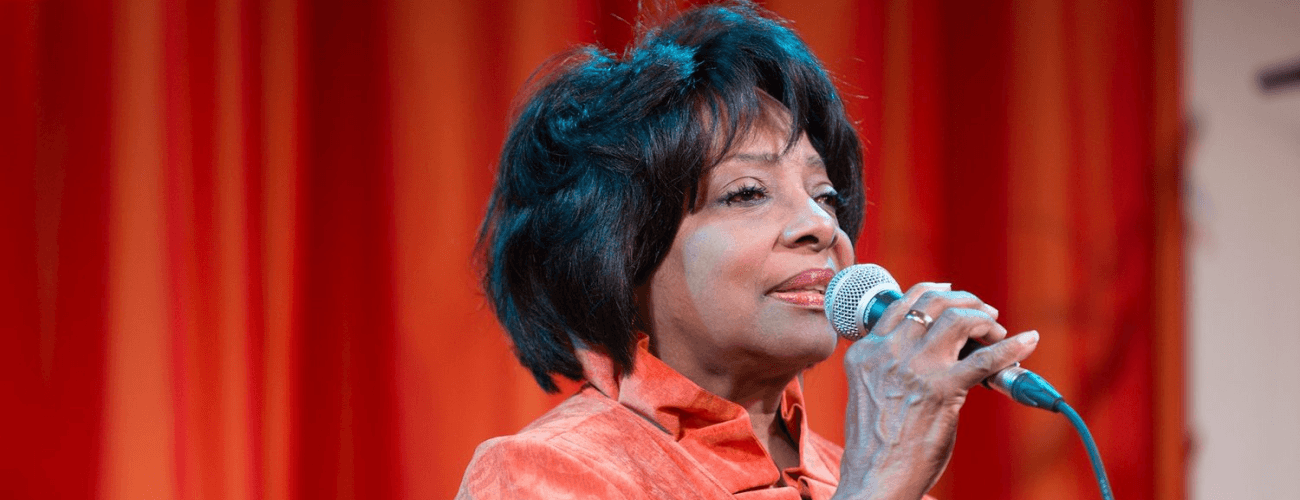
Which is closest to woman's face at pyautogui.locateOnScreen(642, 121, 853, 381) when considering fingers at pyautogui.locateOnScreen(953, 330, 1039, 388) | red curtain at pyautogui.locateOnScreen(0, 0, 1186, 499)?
fingers at pyautogui.locateOnScreen(953, 330, 1039, 388)

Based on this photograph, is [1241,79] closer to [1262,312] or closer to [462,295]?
[1262,312]

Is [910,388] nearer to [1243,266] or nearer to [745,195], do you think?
[745,195]

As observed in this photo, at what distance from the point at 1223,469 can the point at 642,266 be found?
1.63 metres

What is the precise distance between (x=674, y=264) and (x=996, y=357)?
446 millimetres

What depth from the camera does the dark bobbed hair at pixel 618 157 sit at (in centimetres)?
130

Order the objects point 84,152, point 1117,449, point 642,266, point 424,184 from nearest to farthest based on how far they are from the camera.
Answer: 1. point 642,266
2. point 84,152
3. point 424,184
4. point 1117,449

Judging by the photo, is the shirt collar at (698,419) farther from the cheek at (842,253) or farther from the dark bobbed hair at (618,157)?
the cheek at (842,253)

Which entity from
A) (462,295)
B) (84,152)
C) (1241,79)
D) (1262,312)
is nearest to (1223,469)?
(1262,312)

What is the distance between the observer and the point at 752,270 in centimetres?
125

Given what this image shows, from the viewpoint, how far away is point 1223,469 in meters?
2.40

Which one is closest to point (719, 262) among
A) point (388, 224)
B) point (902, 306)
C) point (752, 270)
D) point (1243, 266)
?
point (752, 270)

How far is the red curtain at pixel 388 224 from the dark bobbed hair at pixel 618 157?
474 millimetres

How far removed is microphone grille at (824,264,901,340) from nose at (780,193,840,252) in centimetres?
12

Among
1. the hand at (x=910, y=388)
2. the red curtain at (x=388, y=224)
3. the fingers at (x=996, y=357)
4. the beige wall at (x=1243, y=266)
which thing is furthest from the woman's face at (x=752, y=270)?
the beige wall at (x=1243, y=266)
